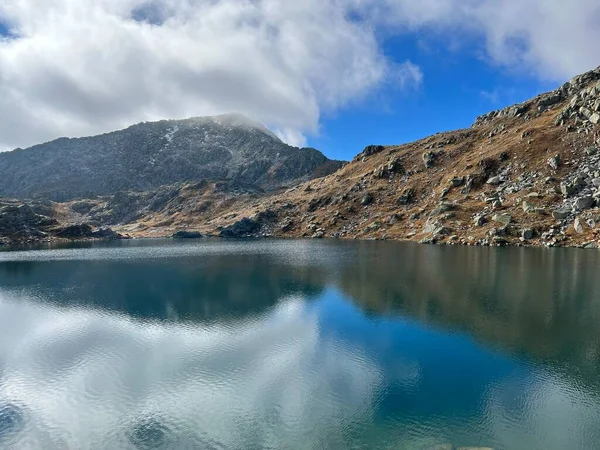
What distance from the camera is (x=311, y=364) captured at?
3359cm

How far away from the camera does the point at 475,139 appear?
196m

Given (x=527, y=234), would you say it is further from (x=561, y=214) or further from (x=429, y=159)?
(x=429, y=159)

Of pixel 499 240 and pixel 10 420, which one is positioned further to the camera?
pixel 499 240

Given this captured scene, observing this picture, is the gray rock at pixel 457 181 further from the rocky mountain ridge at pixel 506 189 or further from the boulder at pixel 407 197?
the boulder at pixel 407 197

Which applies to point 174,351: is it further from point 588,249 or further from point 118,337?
point 588,249

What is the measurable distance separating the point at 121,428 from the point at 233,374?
961 cm

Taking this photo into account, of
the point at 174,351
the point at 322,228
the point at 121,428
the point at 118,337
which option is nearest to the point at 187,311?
the point at 118,337

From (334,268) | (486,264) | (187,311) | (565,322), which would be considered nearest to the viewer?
(565,322)

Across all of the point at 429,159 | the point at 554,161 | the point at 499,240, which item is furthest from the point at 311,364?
the point at 429,159

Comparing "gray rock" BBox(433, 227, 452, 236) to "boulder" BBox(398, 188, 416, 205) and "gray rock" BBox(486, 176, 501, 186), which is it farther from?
"boulder" BBox(398, 188, 416, 205)

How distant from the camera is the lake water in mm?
23109

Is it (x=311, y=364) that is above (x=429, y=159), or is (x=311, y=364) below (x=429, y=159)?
below

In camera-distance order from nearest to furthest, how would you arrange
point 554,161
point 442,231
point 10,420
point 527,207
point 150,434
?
point 150,434 < point 10,420 < point 527,207 < point 442,231 < point 554,161

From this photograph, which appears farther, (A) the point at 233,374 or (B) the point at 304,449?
(A) the point at 233,374
